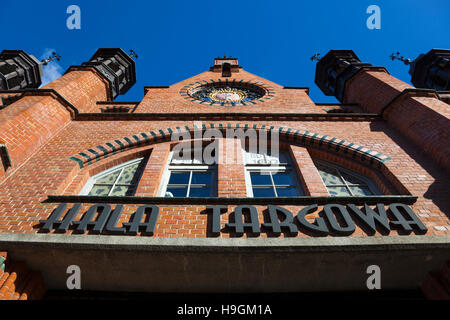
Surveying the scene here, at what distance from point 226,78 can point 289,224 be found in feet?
32.4

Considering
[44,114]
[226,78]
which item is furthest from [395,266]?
[226,78]

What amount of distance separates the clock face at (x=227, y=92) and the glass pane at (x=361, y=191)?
20.6 ft

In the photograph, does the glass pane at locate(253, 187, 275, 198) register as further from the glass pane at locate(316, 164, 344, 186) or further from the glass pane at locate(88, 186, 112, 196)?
the glass pane at locate(88, 186, 112, 196)

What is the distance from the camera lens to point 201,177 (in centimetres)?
513

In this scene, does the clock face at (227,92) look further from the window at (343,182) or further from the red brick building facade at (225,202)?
the window at (343,182)

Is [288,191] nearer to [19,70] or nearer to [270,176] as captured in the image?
[270,176]

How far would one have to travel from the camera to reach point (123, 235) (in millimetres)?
3277

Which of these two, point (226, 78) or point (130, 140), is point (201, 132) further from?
point (226, 78)

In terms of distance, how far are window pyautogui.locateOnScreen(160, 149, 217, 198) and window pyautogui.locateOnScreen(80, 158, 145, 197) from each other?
0.59 metres

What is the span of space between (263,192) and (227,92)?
7.46m

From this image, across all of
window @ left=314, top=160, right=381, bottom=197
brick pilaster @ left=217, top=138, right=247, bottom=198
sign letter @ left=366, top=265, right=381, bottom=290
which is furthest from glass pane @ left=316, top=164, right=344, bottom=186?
sign letter @ left=366, top=265, right=381, bottom=290

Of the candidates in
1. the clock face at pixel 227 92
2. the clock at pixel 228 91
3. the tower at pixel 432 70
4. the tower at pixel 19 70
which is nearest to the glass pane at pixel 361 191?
the clock at pixel 228 91

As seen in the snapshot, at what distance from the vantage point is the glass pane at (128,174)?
504 centimetres

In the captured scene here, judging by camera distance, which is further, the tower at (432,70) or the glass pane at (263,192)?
the tower at (432,70)
